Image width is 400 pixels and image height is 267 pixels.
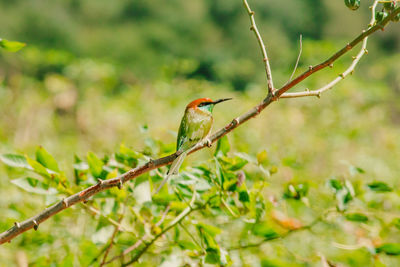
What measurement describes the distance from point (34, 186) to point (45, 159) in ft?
0.16

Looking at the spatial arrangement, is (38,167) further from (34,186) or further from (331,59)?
(331,59)

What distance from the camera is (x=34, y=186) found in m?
0.75

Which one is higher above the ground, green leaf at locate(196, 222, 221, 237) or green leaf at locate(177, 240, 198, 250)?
green leaf at locate(196, 222, 221, 237)

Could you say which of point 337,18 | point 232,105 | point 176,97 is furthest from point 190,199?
point 337,18

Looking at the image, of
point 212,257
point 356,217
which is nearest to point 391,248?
point 356,217

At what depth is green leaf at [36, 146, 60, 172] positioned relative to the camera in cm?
74

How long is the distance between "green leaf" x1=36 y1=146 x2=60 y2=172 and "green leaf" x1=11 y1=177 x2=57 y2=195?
0.10 ft

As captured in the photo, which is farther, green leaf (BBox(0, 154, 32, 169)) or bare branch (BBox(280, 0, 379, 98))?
green leaf (BBox(0, 154, 32, 169))

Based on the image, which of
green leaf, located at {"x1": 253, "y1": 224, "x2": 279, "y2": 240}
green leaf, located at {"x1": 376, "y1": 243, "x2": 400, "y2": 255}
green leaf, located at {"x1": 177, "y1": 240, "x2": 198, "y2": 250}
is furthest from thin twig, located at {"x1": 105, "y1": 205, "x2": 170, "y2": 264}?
green leaf, located at {"x1": 376, "y1": 243, "x2": 400, "y2": 255}

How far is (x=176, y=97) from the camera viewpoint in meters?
2.97

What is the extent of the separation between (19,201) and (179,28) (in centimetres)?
664

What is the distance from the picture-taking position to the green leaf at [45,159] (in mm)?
745

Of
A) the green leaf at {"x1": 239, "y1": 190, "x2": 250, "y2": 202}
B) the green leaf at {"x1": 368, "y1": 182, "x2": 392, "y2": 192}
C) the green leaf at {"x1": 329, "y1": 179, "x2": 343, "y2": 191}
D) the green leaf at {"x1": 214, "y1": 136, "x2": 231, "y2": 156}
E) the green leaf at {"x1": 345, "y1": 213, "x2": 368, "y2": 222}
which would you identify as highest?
the green leaf at {"x1": 214, "y1": 136, "x2": 231, "y2": 156}

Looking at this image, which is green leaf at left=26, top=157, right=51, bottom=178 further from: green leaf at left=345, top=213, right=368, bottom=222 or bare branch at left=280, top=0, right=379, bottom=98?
green leaf at left=345, top=213, right=368, bottom=222
